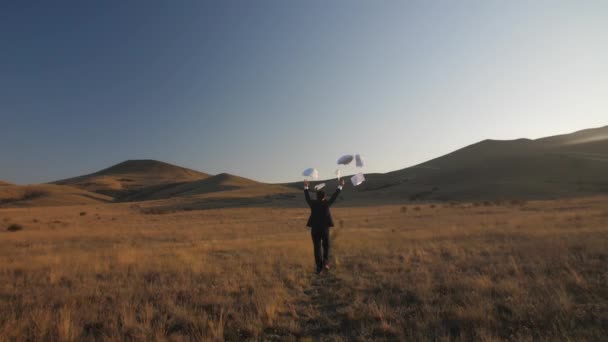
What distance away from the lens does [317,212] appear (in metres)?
9.47

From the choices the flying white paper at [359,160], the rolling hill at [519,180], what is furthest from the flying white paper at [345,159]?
the rolling hill at [519,180]

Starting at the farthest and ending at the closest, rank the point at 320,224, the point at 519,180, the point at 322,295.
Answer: the point at 519,180 → the point at 320,224 → the point at 322,295

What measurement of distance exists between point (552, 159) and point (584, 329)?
9360 centimetres

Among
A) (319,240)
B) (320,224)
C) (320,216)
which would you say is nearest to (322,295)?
(319,240)

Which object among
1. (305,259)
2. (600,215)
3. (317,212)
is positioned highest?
(317,212)

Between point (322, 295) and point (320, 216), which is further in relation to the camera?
point (320, 216)

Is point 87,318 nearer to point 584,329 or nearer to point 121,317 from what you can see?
point 121,317

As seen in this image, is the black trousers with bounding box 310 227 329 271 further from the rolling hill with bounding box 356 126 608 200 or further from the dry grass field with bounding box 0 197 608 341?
the rolling hill with bounding box 356 126 608 200

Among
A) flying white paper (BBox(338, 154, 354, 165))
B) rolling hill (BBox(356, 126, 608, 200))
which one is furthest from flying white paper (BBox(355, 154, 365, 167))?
rolling hill (BBox(356, 126, 608, 200))

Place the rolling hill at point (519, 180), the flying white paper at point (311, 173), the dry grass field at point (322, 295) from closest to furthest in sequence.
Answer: the dry grass field at point (322, 295) → the flying white paper at point (311, 173) → the rolling hill at point (519, 180)

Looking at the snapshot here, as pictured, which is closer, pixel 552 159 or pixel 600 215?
pixel 600 215

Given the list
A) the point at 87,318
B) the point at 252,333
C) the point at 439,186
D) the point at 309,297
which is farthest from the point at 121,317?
the point at 439,186

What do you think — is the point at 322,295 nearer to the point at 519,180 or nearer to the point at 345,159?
the point at 345,159

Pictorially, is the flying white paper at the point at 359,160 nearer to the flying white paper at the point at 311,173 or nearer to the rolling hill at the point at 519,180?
the flying white paper at the point at 311,173
